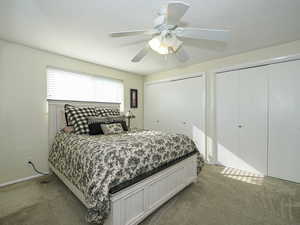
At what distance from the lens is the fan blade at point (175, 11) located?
3.38 ft

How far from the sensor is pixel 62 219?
1528mm

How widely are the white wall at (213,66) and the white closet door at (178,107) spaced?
0.43 ft

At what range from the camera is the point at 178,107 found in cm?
370

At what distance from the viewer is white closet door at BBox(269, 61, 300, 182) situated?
230 centimetres

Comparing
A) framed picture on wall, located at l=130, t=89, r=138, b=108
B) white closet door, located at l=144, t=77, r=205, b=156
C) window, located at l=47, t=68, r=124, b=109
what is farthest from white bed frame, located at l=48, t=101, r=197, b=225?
framed picture on wall, located at l=130, t=89, r=138, b=108

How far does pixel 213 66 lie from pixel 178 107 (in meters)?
1.24

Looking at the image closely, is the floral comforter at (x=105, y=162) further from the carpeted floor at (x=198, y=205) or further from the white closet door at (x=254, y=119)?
the white closet door at (x=254, y=119)

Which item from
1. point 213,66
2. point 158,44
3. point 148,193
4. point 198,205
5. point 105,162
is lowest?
point 198,205

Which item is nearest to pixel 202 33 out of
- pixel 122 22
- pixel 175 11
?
pixel 175 11

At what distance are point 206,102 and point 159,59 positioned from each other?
1428 millimetres

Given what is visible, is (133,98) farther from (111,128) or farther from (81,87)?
(111,128)

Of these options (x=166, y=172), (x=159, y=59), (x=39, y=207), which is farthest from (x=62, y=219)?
(x=159, y=59)

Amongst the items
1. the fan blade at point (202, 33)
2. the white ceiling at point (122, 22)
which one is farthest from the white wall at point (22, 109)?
the fan blade at point (202, 33)

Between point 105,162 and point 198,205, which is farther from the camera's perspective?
point 198,205
